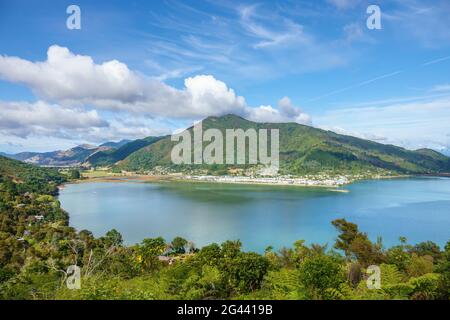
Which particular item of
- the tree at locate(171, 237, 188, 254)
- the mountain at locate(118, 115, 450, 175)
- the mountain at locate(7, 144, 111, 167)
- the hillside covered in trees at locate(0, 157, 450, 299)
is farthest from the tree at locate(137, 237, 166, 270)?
the mountain at locate(7, 144, 111, 167)

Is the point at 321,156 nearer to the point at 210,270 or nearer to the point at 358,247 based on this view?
the point at 358,247

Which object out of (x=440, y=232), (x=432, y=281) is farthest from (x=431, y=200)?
(x=432, y=281)

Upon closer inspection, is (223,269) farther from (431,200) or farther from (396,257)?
(431,200)

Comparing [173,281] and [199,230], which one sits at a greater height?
[173,281]

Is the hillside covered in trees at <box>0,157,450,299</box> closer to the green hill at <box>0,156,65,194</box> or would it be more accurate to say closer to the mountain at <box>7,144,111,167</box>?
the green hill at <box>0,156,65,194</box>

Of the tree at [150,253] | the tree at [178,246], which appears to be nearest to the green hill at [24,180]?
the tree at [178,246]

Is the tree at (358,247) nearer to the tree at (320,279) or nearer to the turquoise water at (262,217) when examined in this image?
the turquoise water at (262,217)

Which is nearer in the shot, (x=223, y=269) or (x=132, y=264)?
(x=223, y=269)
